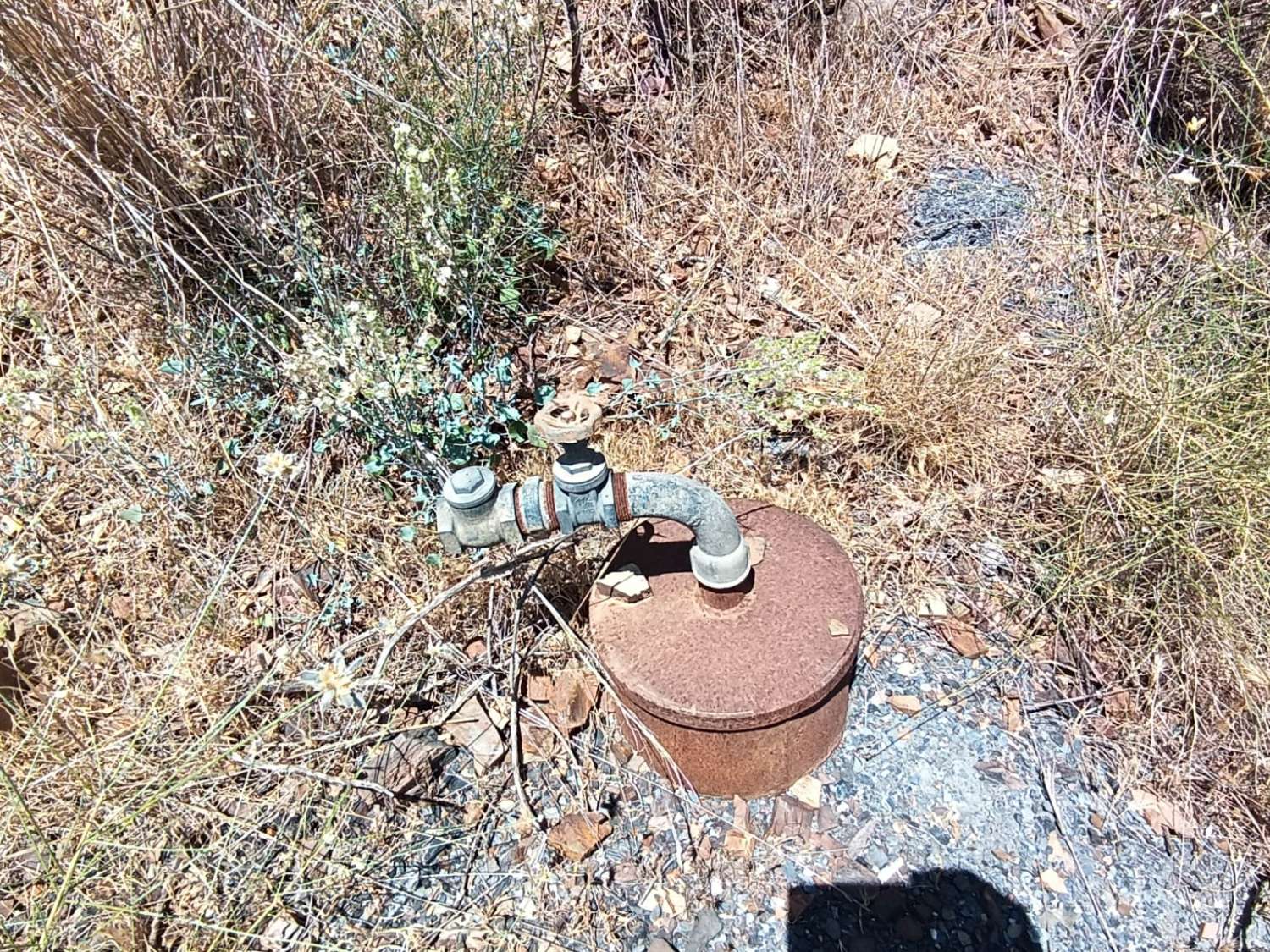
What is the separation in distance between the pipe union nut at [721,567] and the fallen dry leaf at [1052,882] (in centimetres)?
88

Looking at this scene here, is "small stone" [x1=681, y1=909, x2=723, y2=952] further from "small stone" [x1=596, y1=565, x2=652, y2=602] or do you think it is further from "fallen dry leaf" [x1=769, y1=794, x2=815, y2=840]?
"small stone" [x1=596, y1=565, x2=652, y2=602]

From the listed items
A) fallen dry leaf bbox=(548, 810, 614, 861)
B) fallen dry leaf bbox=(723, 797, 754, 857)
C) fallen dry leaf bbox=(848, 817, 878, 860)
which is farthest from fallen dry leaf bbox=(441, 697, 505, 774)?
fallen dry leaf bbox=(848, 817, 878, 860)

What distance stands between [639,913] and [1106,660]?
48.9 inches

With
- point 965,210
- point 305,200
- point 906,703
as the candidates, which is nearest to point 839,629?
point 906,703

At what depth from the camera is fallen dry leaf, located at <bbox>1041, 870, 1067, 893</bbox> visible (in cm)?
160

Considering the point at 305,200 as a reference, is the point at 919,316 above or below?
below

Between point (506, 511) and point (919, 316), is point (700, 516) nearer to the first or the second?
point (506, 511)

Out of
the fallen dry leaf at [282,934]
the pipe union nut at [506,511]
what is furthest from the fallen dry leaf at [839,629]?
the fallen dry leaf at [282,934]

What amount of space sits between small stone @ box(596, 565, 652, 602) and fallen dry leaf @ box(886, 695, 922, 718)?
2.29ft

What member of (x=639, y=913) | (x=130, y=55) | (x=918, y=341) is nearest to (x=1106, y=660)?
(x=918, y=341)

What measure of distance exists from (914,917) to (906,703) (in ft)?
1.52

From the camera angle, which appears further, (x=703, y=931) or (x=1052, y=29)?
(x=1052, y=29)

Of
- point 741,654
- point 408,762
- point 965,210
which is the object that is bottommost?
point 408,762

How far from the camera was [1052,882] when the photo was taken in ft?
5.28
